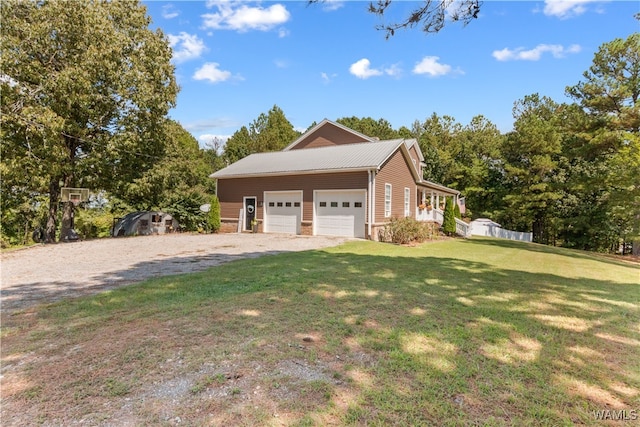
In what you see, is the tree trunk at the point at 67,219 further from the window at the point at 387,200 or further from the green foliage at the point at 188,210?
the window at the point at 387,200

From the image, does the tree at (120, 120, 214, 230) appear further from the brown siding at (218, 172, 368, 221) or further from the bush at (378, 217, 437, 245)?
the bush at (378, 217, 437, 245)

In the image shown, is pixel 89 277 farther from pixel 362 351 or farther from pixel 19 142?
pixel 19 142

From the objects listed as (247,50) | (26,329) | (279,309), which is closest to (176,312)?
(279,309)

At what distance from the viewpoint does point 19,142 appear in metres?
12.6

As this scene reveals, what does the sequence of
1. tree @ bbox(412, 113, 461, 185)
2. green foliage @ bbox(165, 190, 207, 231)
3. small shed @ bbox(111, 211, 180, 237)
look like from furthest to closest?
tree @ bbox(412, 113, 461, 185) → green foliage @ bbox(165, 190, 207, 231) → small shed @ bbox(111, 211, 180, 237)

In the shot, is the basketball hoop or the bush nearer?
the bush

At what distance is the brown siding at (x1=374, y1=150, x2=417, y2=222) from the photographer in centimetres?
1514

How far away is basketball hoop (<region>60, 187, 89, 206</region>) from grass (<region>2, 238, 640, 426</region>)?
11.5 metres

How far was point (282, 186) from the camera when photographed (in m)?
17.0

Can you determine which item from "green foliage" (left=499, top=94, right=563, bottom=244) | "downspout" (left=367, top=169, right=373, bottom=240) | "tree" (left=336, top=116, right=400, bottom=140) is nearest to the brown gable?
"downspout" (left=367, top=169, right=373, bottom=240)

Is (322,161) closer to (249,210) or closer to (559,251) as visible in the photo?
(249,210)

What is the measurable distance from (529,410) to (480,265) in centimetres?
655

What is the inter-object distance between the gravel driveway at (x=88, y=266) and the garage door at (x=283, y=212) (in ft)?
15.8

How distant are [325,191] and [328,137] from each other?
8.08m
